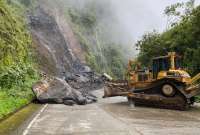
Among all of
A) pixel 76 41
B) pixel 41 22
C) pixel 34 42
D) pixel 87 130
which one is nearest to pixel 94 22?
pixel 76 41

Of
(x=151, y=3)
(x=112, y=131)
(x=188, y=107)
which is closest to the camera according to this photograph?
(x=112, y=131)

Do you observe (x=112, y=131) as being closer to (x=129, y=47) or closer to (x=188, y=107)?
(x=188, y=107)

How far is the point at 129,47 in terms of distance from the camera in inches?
3393

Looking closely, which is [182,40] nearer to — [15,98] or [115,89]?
[115,89]

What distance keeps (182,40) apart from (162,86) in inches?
488

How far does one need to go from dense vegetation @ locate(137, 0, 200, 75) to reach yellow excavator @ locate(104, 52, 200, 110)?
8.17 meters

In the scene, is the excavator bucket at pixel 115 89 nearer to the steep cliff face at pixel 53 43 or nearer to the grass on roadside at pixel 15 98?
the grass on roadside at pixel 15 98

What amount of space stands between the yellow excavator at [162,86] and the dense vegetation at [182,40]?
8.17m

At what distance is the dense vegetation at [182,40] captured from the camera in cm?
3269

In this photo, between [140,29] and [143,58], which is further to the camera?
[140,29]

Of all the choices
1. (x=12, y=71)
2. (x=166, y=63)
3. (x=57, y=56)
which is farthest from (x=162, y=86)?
(x=57, y=56)

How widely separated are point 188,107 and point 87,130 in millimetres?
11387

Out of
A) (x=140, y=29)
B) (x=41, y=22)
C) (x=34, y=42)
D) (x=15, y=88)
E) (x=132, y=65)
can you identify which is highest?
(x=140, y=29)

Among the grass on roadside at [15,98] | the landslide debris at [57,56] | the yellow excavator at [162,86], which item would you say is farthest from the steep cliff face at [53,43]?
the yellow excavator at [162,86]
